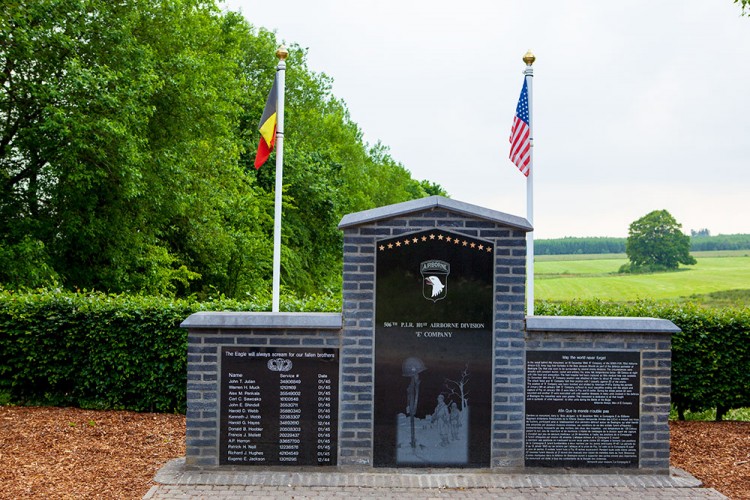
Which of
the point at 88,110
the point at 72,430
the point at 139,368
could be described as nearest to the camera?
the point at 72,430

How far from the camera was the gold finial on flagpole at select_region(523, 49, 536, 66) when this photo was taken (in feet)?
31.4

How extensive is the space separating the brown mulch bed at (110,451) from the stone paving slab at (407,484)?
1.16ft

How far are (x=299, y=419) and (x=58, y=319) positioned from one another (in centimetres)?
508

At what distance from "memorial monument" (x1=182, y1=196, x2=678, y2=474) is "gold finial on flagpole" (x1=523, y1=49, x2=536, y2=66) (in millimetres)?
2918

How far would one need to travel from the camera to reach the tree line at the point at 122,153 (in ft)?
53.6

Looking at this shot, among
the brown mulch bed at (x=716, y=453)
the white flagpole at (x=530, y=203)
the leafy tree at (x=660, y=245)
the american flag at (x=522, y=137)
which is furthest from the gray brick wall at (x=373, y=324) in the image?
the leafy tree at (x=660, y=245)

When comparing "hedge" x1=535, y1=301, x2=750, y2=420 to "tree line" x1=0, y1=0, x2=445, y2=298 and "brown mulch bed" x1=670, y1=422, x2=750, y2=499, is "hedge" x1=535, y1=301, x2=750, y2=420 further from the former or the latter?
"tree line" x1=0, y1=0, x2=445, y2=298

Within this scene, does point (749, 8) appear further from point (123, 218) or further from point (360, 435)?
point (123, 218)

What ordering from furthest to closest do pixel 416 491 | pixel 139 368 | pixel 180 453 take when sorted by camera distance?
pixel 139 368 → pixel 180 453 → pixel 416 491

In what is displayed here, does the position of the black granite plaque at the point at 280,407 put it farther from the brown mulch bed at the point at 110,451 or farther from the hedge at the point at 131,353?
the hedge at the point at 131,353

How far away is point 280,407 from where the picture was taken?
25.5 ft

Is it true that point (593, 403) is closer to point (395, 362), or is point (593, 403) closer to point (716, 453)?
point (395, 362)

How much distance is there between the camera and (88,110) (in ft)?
53.9

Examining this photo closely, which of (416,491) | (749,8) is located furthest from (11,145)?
(749,8)
